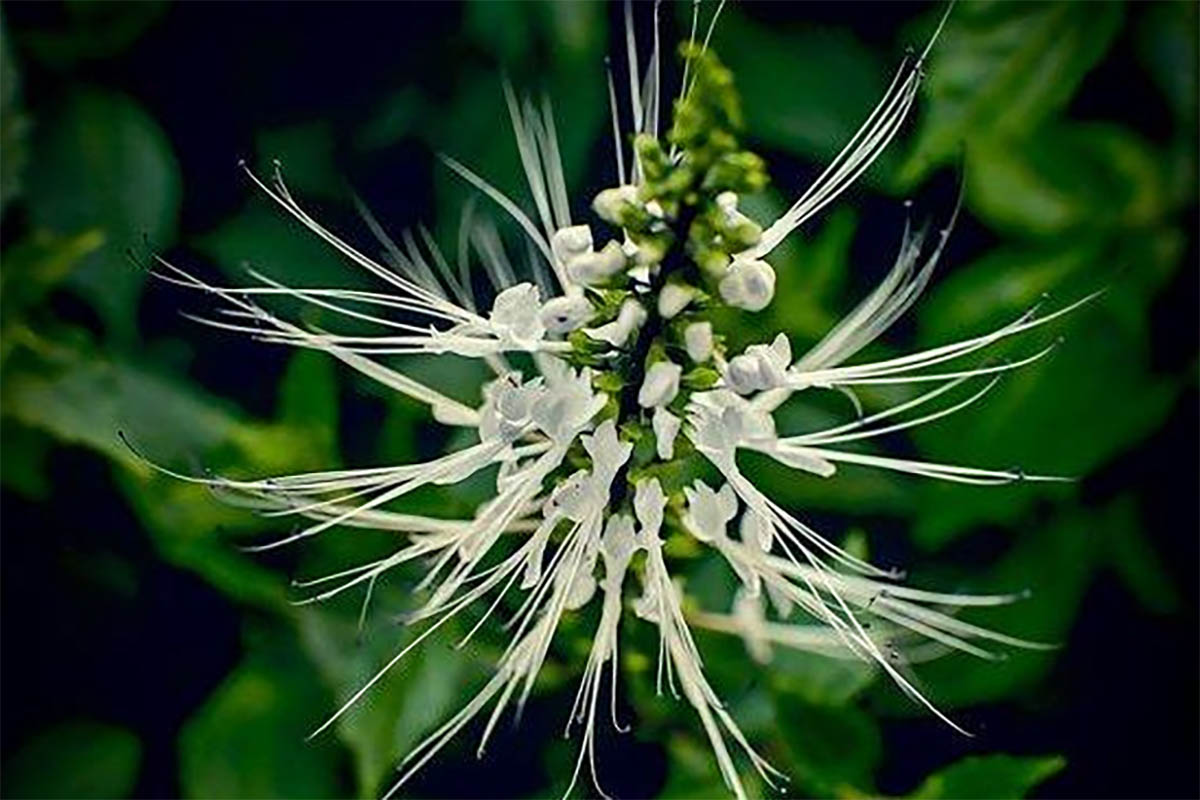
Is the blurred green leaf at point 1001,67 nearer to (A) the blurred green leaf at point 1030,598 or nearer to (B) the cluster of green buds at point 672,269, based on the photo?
(A) the blurred green leaf at point 1030,598

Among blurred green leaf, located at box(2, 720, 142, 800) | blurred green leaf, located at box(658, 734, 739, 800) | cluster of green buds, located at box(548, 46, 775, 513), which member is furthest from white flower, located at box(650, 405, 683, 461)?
blurred green leaf, located at box(2, 720, 142, 800)

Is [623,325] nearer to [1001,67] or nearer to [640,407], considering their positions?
[640,407]

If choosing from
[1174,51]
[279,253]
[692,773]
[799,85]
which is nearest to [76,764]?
[279,253]

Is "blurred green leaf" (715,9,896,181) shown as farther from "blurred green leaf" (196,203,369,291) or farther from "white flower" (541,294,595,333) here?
"white flower" (541,294,595,333)

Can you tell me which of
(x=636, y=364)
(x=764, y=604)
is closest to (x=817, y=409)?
(x=764, y=604)

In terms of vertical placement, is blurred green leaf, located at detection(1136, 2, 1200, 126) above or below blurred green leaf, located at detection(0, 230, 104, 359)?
above

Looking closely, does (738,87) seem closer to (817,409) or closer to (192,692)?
(817,409)
